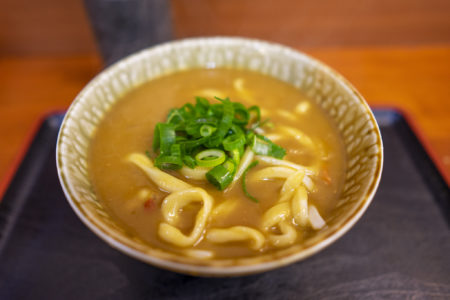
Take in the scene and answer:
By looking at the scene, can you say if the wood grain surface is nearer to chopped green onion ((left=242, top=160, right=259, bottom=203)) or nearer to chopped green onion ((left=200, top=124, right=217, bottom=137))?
chopped green onion ((left=200, top=124, right=217, bottom=137))

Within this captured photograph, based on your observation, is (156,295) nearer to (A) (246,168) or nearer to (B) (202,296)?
(B) (202,296)

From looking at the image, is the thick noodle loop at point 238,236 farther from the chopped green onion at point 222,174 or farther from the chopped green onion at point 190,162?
the chopped green onion at point 190,162

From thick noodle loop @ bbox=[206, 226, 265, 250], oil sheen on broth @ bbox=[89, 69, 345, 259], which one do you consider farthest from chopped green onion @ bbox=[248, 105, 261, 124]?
thick noodle loop @ bbox=[206, 226, 265, 250]

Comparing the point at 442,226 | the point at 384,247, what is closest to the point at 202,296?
the point at 384,247

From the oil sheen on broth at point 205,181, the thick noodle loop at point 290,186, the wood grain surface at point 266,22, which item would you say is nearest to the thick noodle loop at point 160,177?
the oil sheen on broth at point 205,181

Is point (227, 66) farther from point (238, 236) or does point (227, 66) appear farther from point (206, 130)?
point (238, 236)
